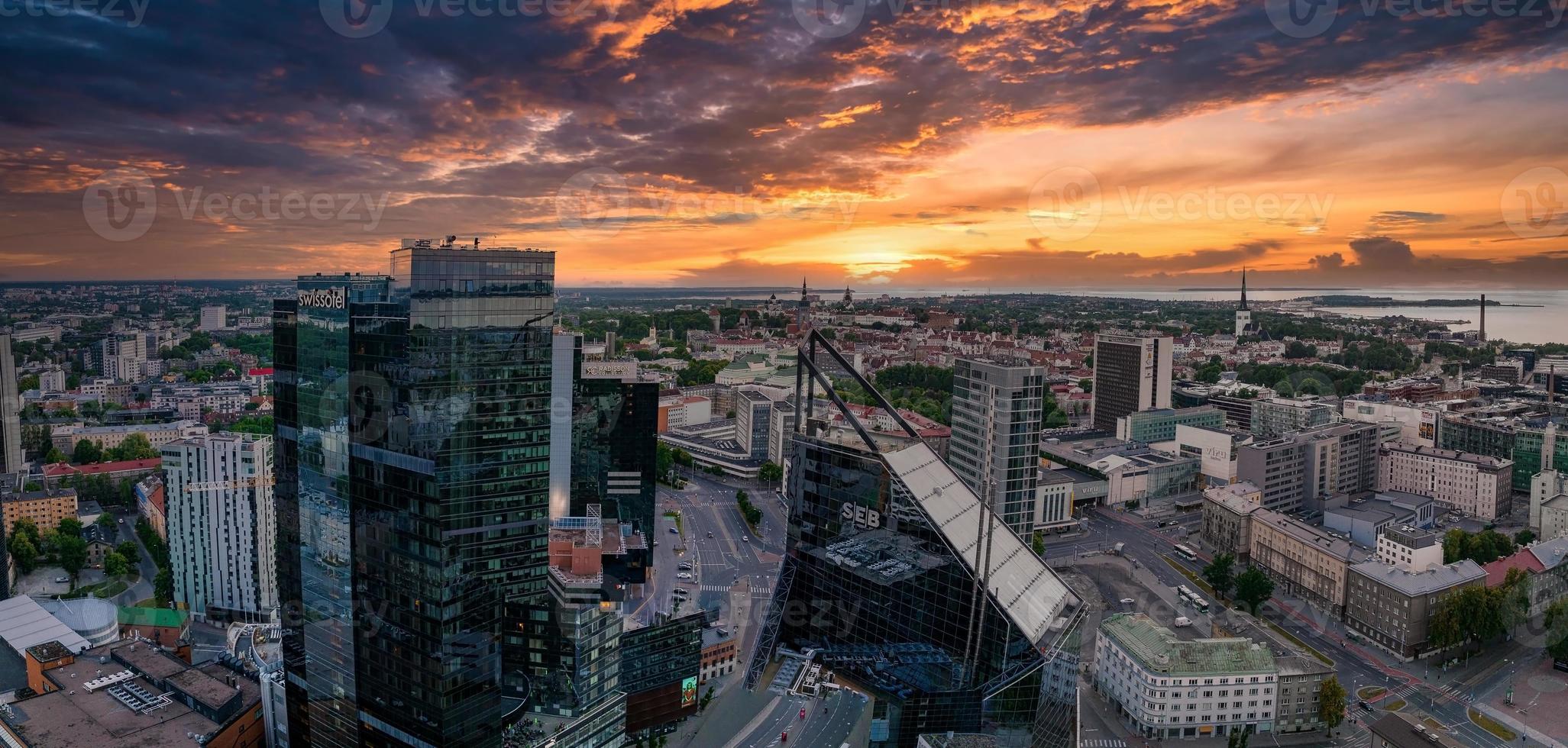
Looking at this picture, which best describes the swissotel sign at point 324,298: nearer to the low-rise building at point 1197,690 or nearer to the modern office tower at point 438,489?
the modern office tower at point 438,489

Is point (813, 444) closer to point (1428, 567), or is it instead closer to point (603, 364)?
point (603, 364)

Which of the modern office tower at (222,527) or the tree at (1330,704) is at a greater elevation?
the modern office tower at (222,527)

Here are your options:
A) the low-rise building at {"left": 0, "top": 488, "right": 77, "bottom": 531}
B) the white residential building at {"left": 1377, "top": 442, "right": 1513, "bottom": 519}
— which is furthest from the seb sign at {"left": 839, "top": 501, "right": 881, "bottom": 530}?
the white residential building at {"left": 1377, "top": 442, "right": 1513, "bottom": 519}

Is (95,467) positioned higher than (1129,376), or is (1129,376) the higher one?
(1129,376)

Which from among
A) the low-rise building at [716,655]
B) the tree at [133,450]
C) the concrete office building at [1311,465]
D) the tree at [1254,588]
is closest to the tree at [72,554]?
the tree at [133,450]

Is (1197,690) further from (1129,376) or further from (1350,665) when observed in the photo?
(1129,376)

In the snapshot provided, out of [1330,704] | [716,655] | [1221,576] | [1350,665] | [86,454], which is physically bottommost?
[1350,665]

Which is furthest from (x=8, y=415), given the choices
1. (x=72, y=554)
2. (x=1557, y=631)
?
(x=1557, y=631)
